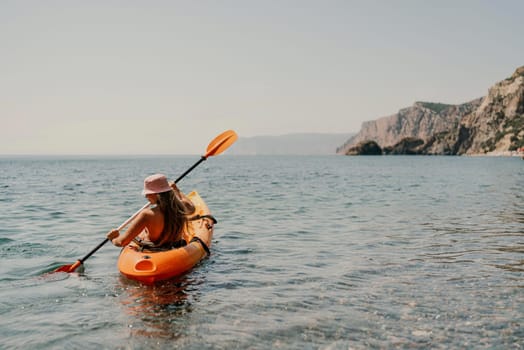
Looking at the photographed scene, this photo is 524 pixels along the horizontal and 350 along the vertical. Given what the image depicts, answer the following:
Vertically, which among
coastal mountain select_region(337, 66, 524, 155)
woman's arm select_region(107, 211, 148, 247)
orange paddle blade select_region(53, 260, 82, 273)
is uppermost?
coastal mountain select_region(337, 66, 524, 155)

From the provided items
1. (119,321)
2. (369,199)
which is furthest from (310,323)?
(369,199)

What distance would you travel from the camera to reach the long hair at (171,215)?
23.8ft

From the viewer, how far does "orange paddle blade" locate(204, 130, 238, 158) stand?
11.8 m

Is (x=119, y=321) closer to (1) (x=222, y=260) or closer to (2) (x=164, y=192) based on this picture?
(2) (x=164, y=192)

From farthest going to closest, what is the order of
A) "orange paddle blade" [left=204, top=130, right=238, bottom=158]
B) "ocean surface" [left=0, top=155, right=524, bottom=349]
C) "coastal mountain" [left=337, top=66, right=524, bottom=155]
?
"coastal mountain" [left=337, top=66, right=524, bottom=155] → "orange paddle blade" [left=204, top=130, right=238, bottom=158] → "ocean surface" [left=0, top=155, right=524, bottom=349]

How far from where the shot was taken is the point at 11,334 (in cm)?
528

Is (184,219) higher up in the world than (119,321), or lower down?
higher up

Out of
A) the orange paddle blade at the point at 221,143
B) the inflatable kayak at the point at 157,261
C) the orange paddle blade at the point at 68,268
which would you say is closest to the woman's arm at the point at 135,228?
the inflatable kayak at the point at 157,261

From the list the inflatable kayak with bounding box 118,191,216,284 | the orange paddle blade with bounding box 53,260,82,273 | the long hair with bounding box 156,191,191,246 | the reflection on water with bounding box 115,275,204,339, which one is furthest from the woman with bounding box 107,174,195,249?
the orange paddle blade with bounding box 53,260,82,273

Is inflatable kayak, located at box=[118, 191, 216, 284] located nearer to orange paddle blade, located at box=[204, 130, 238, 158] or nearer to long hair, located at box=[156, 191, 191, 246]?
long hair, located at box=[156, 191, 191, 246]

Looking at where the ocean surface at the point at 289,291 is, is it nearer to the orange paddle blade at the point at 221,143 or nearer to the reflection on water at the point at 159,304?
the reflection on water at the point at 159,304

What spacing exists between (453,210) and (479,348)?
1247 cm

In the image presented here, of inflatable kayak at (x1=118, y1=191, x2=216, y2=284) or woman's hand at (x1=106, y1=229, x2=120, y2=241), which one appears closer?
inflatable kayak at (x1=118, y1=191, x2=216, y2=284)

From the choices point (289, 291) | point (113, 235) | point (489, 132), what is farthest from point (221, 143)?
point (489, 132)
